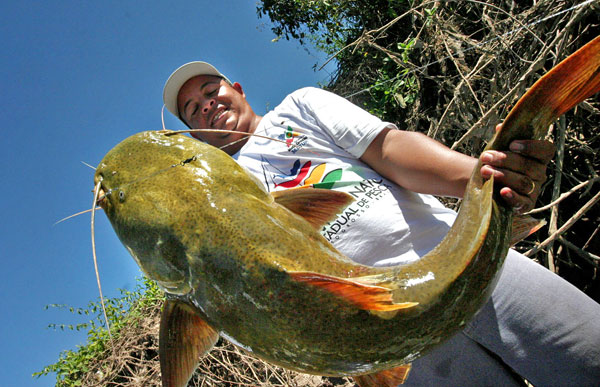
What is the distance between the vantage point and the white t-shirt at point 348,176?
1.98m

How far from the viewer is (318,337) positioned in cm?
113

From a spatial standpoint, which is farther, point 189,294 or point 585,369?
point 585,369

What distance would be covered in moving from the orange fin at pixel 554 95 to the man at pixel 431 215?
2.2 inches

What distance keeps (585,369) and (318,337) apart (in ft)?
4.96

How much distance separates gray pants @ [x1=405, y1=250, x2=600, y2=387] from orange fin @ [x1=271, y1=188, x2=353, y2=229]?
95cm

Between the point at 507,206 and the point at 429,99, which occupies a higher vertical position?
the point at 429,99

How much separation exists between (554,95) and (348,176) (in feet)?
3.48

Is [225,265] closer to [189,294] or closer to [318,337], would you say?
[189,294]

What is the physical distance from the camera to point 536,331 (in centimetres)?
182

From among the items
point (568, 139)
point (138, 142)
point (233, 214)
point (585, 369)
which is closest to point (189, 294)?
point (233, 214)

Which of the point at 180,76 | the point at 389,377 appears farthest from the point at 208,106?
the point at 389,377

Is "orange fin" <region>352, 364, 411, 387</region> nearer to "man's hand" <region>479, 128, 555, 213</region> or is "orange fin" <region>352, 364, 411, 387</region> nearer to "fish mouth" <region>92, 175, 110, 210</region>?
"man's hand" <region>479, 128, 555, 213</region>

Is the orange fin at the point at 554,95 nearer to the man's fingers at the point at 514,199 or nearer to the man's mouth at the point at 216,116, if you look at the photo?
the man's fingers at the point at 514,199

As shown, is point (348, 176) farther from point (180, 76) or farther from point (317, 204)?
point (180, 76)
